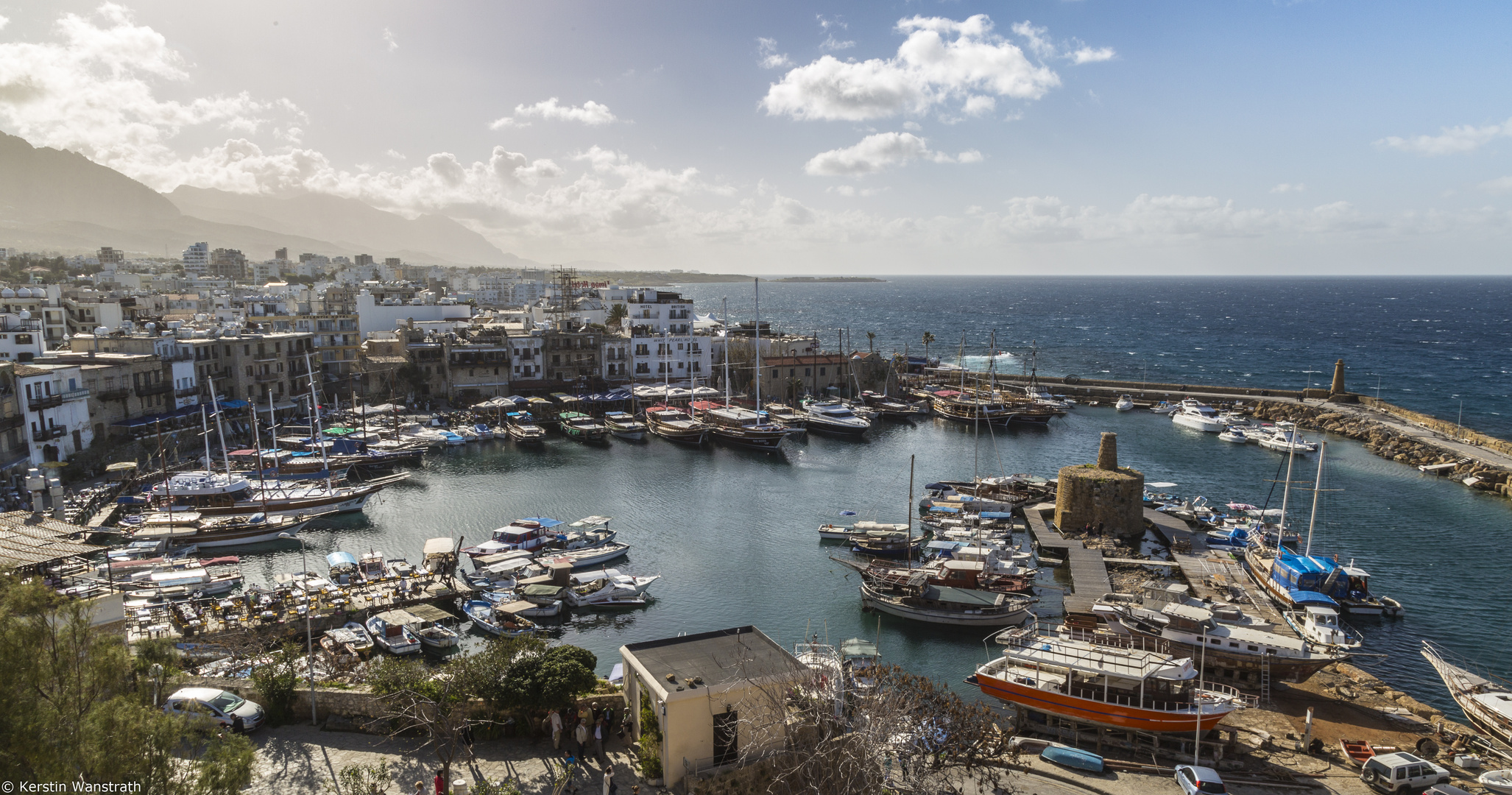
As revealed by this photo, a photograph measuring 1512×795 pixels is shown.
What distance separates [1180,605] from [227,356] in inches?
2694

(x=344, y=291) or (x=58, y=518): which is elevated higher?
(x=344, y=291)

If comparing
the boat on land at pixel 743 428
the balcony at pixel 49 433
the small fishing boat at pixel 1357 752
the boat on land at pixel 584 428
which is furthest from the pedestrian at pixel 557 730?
the boat on land at pixel 584 428

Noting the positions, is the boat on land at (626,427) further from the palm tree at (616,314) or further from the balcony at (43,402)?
the balcony at (43,402)

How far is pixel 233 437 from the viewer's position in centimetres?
5919

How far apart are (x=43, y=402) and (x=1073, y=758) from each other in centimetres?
5587

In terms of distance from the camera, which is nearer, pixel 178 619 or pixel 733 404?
pixel 178 619

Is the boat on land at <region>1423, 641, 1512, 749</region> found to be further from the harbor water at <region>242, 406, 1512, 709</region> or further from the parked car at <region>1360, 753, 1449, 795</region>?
the parked car at <region>1360, 753, 1449, 795</region>

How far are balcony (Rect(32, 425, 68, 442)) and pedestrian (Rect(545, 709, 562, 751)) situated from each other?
150 feet

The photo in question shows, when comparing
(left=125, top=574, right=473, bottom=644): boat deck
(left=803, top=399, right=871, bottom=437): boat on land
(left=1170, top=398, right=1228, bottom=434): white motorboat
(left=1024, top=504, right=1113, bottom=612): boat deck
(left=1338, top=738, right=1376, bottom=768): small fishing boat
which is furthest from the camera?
(left=803, top=399, right=871, bottom=437): boat on land

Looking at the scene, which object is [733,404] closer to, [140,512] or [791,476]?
[791,476]

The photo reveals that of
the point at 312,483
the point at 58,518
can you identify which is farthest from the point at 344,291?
the point at 58,518

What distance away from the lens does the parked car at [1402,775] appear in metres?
19.3

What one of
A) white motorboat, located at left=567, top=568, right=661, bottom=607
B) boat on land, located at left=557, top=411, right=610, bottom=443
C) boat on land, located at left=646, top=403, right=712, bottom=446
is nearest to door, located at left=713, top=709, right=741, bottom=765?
white motorboat, located at left=567, top=568, right=661, bottom=607

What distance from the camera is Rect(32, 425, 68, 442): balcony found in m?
46.0
